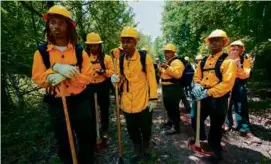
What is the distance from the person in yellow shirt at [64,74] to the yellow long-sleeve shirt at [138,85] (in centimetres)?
138

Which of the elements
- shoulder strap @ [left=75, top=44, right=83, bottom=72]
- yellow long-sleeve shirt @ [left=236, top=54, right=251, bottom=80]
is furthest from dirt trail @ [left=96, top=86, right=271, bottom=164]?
shoulder strap @ [left=75, top=44, right=83, bottom=72]

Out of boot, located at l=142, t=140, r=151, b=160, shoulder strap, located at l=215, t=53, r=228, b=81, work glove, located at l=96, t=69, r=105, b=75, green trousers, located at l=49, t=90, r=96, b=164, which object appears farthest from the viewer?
work glove, located at l=96, t=69, r=105, b=75

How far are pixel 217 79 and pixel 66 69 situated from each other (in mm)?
3053

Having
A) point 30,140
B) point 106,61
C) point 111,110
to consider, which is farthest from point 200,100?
point 111,110

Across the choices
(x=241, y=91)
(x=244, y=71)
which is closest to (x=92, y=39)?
(x=244, y=71)

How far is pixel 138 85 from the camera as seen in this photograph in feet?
19.4

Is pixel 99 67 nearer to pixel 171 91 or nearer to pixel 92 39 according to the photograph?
pixel 92 39

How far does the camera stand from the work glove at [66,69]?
13.7 ft

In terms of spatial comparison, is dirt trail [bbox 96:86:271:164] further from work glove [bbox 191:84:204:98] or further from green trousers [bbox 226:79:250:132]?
work glove [bbox 191:84:204:98]

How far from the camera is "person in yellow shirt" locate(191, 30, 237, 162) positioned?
5746 millimetres

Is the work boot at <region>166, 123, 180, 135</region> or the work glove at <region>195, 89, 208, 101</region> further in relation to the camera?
the work boot at <region>166, 123, 180, 135</region>

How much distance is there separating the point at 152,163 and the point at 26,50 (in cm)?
373

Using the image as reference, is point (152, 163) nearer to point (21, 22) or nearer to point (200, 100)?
point (200, 100)

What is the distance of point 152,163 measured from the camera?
622cm
